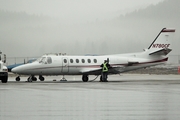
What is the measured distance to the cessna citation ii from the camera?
151 feet

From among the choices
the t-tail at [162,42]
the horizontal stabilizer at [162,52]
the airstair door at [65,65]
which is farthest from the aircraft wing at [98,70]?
the t-tail at [162,42]

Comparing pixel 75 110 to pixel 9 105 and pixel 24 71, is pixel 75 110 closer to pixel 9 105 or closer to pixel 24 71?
pixel 9 105

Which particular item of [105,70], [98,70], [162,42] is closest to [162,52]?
[162,42]

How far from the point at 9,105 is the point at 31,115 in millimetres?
3355

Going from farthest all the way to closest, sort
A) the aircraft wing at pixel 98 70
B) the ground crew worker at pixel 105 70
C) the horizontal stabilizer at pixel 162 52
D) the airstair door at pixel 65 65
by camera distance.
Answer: the horizontal stabilizer at pixel 162 52, the aircraft wing at pixel 98 70, the airstair door at pixel 65 65, the ground crew worker at pixel 105 70

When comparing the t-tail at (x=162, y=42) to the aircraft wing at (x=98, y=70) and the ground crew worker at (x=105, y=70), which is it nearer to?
the aircraft wing at (x=98, y=70)

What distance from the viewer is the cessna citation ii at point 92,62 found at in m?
46.0

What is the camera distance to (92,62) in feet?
161

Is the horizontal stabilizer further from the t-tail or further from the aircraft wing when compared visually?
the aircraft wing

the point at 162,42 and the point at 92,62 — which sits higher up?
the point at 162,42

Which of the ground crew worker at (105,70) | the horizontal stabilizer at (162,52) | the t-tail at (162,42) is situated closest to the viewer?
the ground crew worker at (105,70)

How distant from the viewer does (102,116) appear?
14.9m

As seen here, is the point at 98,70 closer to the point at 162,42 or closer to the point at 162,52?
the point at 162,52

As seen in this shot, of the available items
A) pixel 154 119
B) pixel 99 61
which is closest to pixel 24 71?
pixel 99 61
